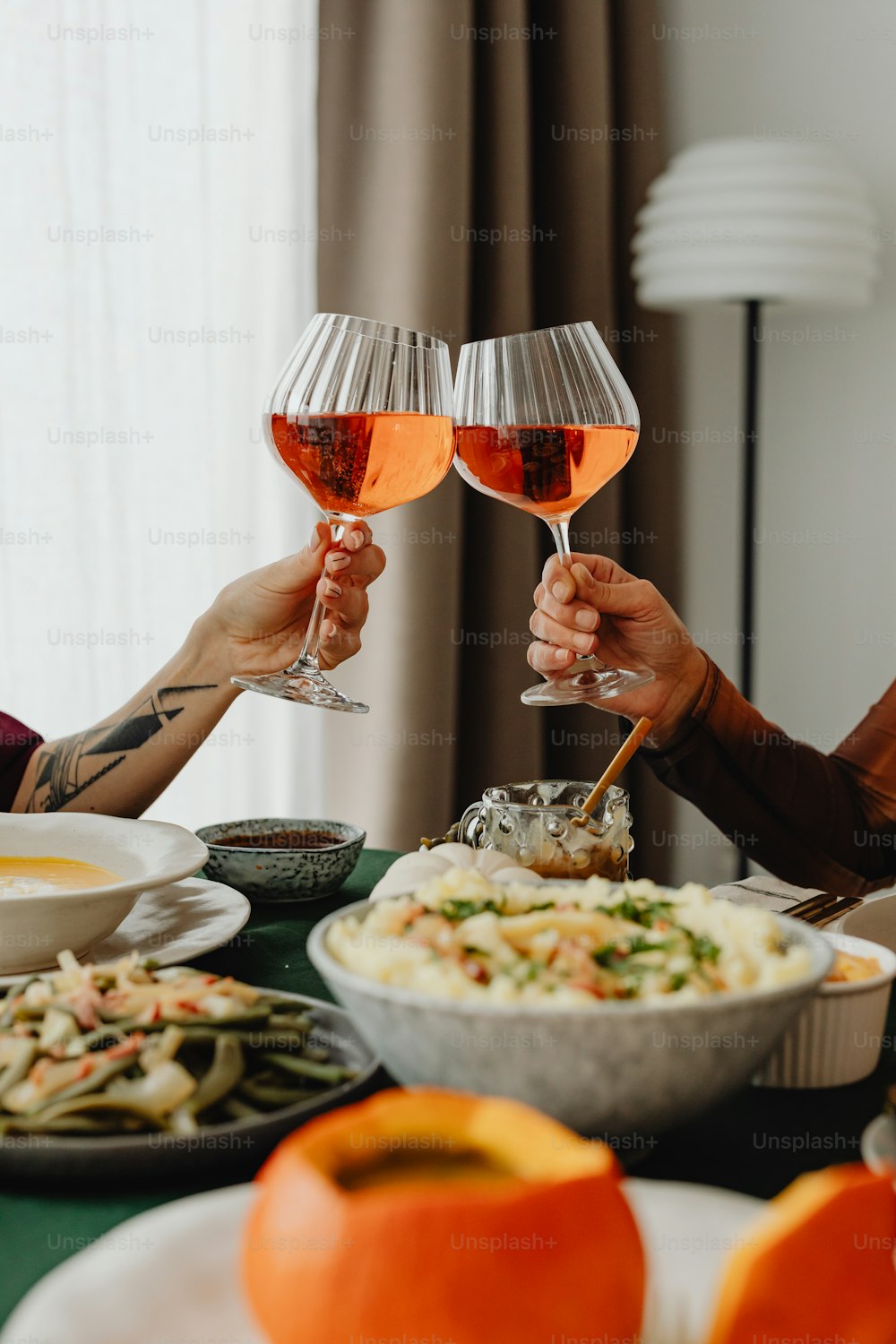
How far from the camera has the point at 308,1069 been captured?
625mm

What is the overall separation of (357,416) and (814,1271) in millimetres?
840

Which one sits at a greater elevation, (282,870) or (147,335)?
(147,335)

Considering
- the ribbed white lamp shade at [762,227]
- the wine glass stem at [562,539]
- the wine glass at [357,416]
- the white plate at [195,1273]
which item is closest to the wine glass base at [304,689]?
the wine glass at [357,416]

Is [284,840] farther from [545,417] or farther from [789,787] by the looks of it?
[789,787]

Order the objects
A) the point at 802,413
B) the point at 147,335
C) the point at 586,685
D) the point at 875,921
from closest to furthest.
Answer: the point at 875,921 → the point at 586,685 → the point at 147,335 → the point at 802,413

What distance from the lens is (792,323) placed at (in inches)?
118

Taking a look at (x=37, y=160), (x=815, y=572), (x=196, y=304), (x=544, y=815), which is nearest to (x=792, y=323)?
(x=815, y=572)

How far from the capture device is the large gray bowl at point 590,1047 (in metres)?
0.50

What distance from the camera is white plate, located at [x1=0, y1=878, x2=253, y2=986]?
0.90 m

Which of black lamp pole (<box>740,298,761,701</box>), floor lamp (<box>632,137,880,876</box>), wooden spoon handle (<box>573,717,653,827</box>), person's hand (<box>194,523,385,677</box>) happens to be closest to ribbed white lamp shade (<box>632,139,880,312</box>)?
floor lamp (<box>632,137,880,876</box>)

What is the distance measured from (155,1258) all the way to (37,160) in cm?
231

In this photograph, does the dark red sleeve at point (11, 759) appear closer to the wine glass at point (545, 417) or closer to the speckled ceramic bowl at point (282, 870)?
the speckled ceramic bowl at point (282, 870)

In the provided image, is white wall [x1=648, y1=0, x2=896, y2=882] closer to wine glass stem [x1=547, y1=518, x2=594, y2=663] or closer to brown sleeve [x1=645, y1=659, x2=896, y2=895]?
brown sleeve [x1=645, y1=659, x2=896, y2=895]

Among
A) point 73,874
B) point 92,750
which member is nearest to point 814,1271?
point 73,874
